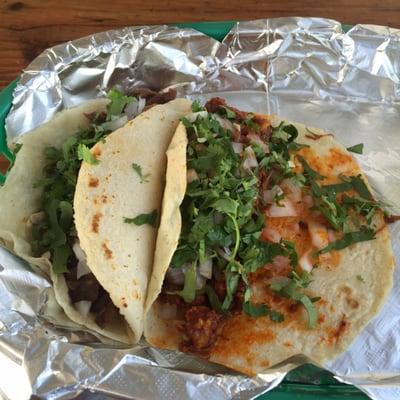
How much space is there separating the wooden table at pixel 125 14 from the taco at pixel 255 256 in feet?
2.67

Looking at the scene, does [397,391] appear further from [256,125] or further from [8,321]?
[8,321]

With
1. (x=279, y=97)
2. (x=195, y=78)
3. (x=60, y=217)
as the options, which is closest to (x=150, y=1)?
(x=195, y=78)

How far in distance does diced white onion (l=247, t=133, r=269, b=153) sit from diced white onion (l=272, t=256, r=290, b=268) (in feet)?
1.30

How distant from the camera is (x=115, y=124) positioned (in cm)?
203

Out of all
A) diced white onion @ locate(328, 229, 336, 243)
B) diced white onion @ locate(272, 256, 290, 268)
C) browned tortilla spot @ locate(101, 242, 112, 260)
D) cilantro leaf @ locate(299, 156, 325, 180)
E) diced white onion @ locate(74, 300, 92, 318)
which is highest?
browned tortilla spot @ locate(101, 242, 112, 260)

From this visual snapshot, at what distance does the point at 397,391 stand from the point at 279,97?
1.29m

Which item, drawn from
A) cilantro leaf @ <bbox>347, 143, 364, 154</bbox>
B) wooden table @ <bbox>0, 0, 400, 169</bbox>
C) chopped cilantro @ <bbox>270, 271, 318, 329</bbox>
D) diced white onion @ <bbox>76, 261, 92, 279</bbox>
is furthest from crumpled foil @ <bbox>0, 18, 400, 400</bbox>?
diced white onion @ <bbox>76, 261, 92, 279</bbox>

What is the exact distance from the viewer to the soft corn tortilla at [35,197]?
1885 millimetres

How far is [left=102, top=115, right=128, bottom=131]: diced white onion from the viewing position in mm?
2020

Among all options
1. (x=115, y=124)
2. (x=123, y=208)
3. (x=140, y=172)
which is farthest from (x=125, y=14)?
(x=123, y=208)

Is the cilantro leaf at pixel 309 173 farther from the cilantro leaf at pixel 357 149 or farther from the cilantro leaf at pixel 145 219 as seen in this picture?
the cilantro leaf at pixel 145 219

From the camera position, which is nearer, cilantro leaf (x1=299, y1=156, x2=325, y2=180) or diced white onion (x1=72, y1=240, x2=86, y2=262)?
diced white onion (x1=72, y1=240, x2=86, y2=262)

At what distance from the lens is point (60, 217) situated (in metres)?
1.94

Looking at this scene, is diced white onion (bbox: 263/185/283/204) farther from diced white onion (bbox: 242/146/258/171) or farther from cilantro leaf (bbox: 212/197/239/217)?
cilantro leaf (bbox: 212/197/239/217)
